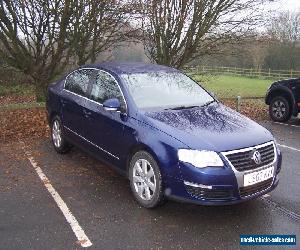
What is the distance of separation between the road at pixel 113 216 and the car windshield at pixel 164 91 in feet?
4.02

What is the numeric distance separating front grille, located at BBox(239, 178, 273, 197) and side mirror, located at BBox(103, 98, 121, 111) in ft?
5.97

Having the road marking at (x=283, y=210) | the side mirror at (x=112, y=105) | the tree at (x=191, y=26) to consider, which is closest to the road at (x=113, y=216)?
the road marking at (x=283, y=210)

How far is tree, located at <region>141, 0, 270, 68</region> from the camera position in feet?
40.5

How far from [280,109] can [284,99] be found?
30 centimetres

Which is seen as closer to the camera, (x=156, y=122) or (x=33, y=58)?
(x=156, y=122)

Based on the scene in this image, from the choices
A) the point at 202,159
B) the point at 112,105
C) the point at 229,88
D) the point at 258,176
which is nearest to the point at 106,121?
the point at 112,105

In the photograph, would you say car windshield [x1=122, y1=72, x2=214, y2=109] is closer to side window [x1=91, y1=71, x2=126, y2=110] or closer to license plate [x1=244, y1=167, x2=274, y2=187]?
side window [x1=91, y1=71, x2=126, y2=110]

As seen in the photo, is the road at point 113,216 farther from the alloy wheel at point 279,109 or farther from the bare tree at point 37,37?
the bare tree at point 37,37

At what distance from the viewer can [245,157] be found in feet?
13.5

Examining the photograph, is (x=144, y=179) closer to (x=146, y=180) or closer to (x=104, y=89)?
(x=146, y=180)

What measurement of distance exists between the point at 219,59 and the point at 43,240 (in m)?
11.4

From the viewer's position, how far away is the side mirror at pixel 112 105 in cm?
484

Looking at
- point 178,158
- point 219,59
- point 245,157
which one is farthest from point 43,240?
point 219,59

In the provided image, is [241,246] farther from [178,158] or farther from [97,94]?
[97,94]
